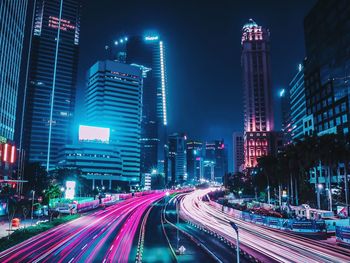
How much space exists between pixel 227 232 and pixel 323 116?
8964 centimetres

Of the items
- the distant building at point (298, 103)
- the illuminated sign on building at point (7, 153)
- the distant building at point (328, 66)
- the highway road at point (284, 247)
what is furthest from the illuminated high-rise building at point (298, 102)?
the illuminated sign on building at point (7, 153)

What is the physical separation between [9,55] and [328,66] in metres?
115

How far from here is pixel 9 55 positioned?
11994 cm

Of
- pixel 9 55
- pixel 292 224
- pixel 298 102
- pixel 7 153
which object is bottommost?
pixel 292 224

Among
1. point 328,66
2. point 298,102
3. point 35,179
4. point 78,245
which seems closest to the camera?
point 78,245

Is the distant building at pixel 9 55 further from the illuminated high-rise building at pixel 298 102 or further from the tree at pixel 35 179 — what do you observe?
the illuminated high-rise building at pixel 298 102

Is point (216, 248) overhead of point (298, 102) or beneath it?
beneath

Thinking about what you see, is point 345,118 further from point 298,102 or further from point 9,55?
point 9,55

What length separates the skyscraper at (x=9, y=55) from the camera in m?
114

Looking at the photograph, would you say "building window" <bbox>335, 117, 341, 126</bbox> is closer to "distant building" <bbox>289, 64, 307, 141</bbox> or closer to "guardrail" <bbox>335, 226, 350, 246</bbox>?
"distant building" <bbox>289, 64, 307, 141</bbox>

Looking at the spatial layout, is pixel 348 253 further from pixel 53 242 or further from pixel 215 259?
pixel 53 242

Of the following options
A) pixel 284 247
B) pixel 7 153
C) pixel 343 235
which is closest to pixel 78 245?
pixel 284 247

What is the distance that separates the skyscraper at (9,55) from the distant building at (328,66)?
11211cm

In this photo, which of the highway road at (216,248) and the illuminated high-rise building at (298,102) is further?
the illuminated high-rise building at (298,102)
